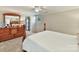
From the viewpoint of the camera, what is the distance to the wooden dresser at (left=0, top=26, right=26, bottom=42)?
1.08m

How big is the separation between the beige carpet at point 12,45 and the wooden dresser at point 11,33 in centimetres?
5

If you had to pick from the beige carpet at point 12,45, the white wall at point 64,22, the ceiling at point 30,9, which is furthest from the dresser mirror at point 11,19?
the white wall at point 64,22

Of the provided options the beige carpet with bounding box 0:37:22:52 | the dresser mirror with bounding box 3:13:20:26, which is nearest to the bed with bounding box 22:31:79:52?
the beige carpet with bounding box 0:37:22:52

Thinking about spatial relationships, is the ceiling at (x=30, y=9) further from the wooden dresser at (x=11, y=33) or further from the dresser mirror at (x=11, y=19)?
the wooden dresser at (x=11, y=33)

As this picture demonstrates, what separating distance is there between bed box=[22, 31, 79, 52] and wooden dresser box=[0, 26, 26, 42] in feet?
0.38

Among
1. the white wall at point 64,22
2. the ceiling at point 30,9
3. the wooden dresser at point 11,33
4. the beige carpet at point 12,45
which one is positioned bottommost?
the beige carpet at point 12,45

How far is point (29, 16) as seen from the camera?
116 centimetres

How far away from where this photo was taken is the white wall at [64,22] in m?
1.08

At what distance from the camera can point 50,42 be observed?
1.13 metres

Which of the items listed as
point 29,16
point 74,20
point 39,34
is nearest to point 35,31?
point 39,34

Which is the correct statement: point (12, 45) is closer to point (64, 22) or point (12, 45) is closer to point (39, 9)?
point (39, 9)
